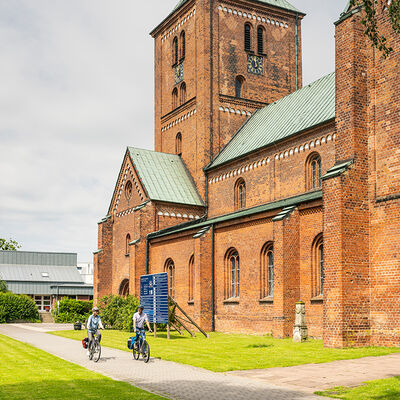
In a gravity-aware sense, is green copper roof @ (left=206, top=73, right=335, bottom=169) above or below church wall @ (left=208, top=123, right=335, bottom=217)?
above

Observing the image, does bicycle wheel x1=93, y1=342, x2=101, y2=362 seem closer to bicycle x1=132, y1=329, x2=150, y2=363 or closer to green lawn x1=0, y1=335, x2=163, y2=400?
green lawn x1=0, y1=335, x2=163, y2=400

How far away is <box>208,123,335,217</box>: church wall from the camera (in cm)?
2745

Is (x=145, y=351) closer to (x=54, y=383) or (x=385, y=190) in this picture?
(x=54, y=383)

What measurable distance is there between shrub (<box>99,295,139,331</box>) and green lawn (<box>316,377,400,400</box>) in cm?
1933

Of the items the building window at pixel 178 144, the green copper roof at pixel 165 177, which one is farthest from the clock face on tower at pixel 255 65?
the green copper roof at pixel 165 177

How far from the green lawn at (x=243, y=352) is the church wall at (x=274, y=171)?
8.10m

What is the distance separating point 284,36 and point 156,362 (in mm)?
29182

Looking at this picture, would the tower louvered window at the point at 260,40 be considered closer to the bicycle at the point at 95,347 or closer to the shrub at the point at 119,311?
the shrub at the point at 119,311

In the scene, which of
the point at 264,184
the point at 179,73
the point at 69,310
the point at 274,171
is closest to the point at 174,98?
the point at 179,73

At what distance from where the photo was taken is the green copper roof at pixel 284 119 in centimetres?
2922

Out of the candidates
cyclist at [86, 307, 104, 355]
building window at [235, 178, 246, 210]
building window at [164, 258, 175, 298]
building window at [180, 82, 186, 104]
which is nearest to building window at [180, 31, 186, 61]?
building window at [180, 82, 186, 104]

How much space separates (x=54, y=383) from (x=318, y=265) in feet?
44.9

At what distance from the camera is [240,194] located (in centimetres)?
3397

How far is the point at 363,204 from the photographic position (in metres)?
20.3
